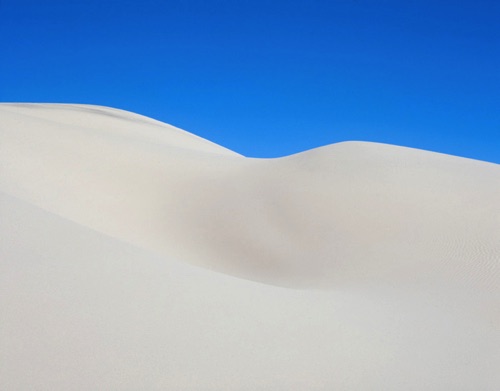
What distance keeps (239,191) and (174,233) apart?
2.98m

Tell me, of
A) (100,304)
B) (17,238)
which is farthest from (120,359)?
(17,238)

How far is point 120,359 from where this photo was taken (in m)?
3.92

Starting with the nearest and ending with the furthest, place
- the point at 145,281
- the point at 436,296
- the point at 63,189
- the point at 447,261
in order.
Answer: the point at 145,281 → the point at 436,296 → the point at 447,261 → the point at 63,189

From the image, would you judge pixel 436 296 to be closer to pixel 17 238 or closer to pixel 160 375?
pixel 160 375

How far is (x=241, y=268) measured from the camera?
961 centimetres

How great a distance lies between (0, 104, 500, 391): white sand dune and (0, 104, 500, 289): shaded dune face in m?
0.06

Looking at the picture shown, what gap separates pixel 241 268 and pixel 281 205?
3345mm

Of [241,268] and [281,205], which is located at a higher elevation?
[281,205]

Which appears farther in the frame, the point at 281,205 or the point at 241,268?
the point at 281,205

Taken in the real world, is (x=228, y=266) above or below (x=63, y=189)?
below

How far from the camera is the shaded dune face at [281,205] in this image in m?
9.48

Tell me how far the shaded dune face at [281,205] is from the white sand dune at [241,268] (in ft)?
→ 0.19

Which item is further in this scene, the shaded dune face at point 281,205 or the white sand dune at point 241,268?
the shaded dune face at point 281,205

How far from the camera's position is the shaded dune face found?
948 centimetres
